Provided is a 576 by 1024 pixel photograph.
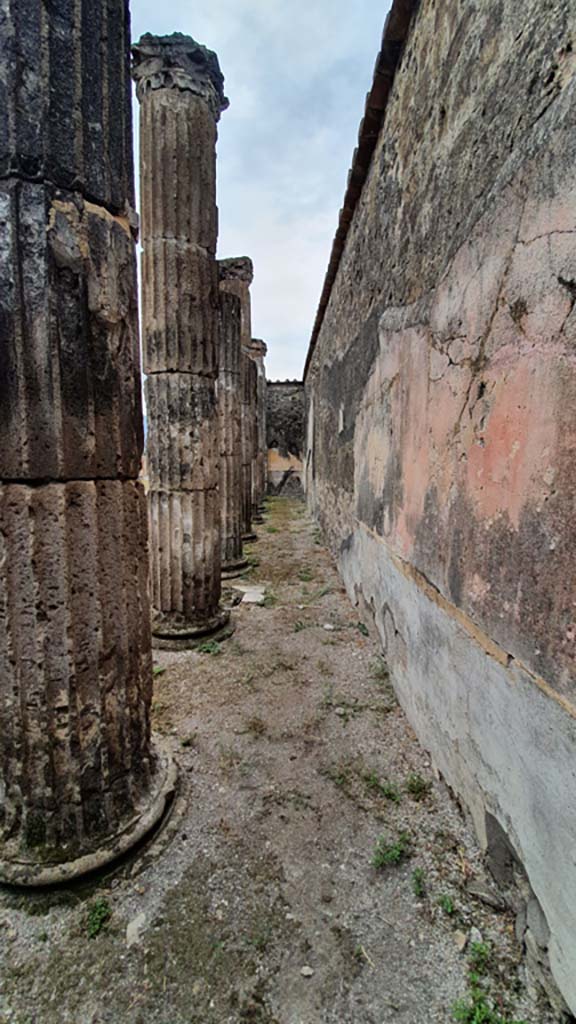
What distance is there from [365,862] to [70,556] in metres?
1.60

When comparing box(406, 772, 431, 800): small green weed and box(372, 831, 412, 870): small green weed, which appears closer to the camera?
box(372, 831, 412, 870): small green weed

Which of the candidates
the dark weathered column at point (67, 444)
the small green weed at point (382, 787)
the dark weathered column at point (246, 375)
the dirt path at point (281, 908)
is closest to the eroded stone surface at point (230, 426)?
the dark weathered column at point (246, 375)

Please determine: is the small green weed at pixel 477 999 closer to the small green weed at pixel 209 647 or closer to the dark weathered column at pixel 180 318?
the small green weed at pixel 209 647

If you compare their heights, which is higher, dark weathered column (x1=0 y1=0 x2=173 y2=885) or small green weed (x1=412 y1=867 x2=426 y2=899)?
dark weathered column (x1=0 y1=0 x2=173 y2=885)

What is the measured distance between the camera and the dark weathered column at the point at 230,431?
6.15 meters

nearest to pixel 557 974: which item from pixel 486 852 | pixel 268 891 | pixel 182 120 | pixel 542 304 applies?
pixel 486 852

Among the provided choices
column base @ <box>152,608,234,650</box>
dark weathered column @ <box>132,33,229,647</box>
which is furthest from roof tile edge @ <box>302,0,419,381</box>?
column base @ <box>152,608,234,650</box>

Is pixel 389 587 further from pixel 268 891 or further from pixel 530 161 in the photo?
pixel 530 161

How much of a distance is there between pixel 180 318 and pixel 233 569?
3.28 metres

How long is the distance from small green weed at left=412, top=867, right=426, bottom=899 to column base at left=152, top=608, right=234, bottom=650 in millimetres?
2411

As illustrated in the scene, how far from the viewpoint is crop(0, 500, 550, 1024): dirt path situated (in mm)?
1313

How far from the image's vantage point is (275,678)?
10.6 ft

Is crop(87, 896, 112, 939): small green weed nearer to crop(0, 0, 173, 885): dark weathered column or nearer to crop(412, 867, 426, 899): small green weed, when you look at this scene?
crop(0, 0, 173, 885): dark weathered column

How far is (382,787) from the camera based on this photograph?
2.15 m
